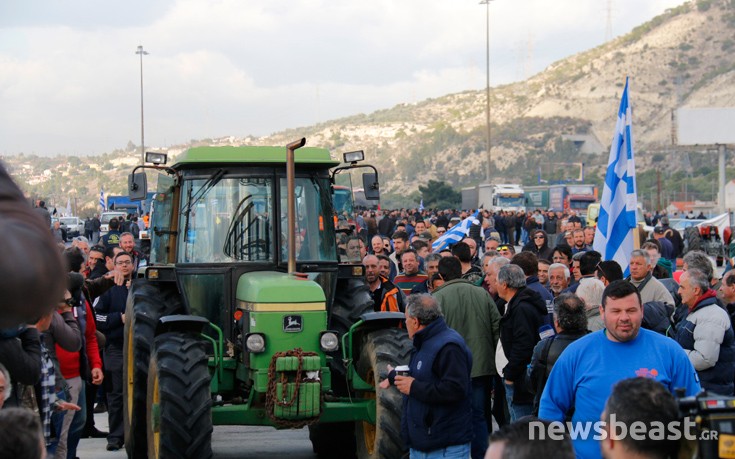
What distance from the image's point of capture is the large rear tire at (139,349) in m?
9.12

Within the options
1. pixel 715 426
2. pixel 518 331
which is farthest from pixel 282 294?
pixel 715 426

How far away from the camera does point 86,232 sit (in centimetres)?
5300

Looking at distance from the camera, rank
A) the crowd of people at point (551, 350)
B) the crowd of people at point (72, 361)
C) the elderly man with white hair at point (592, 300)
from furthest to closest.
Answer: the elderly man with white hair at point (592, 300), the crowd of people at point (72, 361), the crowd of people at point (551, 350)

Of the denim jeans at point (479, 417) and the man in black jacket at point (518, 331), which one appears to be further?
the denim jeans at point (479, 417)

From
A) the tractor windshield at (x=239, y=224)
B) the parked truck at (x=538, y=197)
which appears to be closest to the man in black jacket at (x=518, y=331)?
the tractor windshield at (x=239, y=224)

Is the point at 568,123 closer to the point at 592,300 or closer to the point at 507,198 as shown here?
the point at 507,198

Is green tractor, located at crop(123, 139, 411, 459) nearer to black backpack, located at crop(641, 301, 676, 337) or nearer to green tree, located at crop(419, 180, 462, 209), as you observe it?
black backpack, located at crop(641, 301, 676, 337)

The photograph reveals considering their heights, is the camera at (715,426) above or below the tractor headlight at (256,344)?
above

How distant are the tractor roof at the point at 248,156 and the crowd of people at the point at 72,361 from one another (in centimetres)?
142

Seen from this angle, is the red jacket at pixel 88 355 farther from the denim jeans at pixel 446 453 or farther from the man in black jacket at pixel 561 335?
the man in black jacket at pixel 561 335

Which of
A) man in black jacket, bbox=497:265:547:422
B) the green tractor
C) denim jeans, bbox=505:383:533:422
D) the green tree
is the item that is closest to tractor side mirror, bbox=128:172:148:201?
the green tractor

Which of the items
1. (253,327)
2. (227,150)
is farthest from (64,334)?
(227,150)

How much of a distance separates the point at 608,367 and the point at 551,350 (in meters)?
1.67

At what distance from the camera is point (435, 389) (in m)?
7.03
